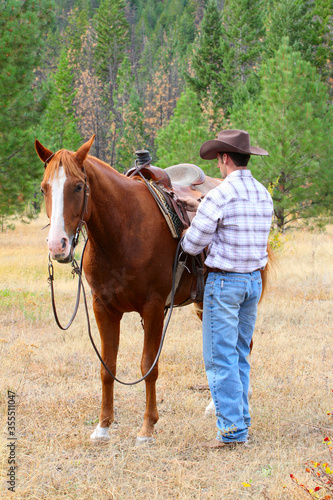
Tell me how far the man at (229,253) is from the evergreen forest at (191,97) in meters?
6.28

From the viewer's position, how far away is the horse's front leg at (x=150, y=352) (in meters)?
3.37

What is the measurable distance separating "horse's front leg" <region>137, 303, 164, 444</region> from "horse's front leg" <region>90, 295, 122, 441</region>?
270mm

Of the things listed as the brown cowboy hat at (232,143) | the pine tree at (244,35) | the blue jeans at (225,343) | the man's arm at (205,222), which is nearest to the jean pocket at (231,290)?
the blue jeans at (225,343)

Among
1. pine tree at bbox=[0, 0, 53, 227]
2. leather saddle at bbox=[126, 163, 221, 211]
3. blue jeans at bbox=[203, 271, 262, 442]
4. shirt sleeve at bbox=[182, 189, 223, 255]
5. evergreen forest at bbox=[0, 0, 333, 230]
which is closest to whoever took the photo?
shirt sleeve at bbox=[182, 189, 223, 255]

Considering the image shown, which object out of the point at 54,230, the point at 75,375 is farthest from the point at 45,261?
the point at 54,230

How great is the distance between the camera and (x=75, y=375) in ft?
15.4

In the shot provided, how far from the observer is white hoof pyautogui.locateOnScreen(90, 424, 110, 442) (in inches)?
138

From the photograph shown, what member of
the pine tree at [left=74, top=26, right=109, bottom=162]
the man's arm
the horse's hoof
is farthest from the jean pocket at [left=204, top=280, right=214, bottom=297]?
the pine tree at [left=74, top=26, right=109, bottom=162]

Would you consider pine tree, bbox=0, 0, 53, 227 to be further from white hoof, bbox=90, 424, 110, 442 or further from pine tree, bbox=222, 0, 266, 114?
pine tree, bbox=222, 0, 266, 114

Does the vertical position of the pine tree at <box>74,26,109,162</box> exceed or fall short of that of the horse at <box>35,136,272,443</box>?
it falls short

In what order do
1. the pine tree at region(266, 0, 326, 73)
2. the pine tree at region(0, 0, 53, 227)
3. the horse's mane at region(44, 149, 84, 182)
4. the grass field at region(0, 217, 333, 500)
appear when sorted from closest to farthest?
the horse's mane at region(44, 149, 84, 182)
the grass field at region(0, 217, 333, 500)
the pine tree at region(0, 0, 53, 227)
the pine tree at region(266, 0, 326, 73)

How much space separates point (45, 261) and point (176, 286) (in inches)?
284

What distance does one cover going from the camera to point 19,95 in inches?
436

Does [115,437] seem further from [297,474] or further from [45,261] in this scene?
[45,261]
